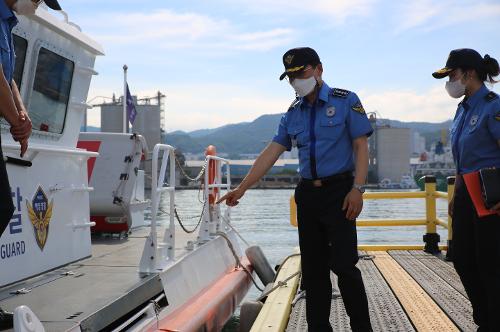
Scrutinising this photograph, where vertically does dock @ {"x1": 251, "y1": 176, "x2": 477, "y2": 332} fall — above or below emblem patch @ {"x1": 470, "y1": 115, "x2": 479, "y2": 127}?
below

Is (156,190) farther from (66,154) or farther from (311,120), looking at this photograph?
(311,120)

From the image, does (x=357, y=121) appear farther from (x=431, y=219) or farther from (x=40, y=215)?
(x=431, y=219)

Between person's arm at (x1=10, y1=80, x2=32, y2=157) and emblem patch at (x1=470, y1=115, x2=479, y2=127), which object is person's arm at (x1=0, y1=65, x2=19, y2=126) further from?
emblem patch at (x1=470, y1=115, x2=479, y2=127)

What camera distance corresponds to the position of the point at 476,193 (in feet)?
10.5

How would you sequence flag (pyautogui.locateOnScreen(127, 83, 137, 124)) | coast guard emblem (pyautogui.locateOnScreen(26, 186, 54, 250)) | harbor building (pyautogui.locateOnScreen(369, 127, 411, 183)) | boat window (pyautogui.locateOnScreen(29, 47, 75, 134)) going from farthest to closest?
harbor building (pyautogui.locateOnScreen(369, 127, 411, 183)) < flag (pyautogui.locateOnScreen(127, 83, 137, 124)) < boat window (pyautogui.locateOnScreen(29, 47, 75, 134)) < coast guard emblem (pyautogui.locateOnScreen(26, 186, 54, 250))

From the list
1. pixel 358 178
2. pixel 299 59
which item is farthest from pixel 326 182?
pixel 299 59

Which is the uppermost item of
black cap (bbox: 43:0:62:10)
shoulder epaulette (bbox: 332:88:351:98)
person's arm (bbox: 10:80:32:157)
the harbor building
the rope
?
the harbor building

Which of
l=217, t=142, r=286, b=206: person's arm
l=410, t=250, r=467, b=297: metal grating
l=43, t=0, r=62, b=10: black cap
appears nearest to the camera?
l=43, t=0, r=62, b=10: black cap

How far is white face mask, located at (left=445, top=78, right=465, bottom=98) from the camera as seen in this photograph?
334 centimetres

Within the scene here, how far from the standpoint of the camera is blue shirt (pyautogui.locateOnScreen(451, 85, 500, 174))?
3160 mm

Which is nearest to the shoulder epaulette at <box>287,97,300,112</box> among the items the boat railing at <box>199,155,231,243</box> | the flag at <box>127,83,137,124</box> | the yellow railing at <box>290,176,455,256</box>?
the boat railing at <box>199,155,231,243</box>

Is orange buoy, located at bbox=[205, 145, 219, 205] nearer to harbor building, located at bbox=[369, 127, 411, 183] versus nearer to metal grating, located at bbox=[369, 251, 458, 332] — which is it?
metal grating, located at bbox=[369, 251, 458, 332]

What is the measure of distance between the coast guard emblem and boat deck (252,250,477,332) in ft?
6.33

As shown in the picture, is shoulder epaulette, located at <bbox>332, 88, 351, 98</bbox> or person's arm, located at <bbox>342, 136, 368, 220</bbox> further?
shoulder epaulette, located at <bbox>332, 88, 351, 98</bbox>
